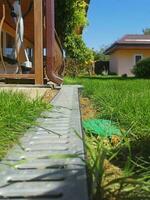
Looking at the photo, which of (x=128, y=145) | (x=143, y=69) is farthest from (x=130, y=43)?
(x=128, y=145)

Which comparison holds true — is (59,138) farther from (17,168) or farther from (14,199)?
(14,199)

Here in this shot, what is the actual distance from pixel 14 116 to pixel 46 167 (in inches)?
63.0

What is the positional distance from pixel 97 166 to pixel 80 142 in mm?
676

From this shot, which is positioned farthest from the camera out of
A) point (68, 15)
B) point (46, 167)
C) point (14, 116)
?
point (68, 15)

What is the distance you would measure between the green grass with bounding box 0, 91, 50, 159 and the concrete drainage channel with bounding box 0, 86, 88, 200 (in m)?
0.09

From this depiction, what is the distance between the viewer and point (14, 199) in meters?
2.00

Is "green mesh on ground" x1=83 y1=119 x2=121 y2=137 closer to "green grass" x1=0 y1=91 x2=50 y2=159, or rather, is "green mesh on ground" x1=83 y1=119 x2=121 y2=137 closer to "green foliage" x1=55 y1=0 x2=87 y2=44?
"green grass" x1=0 y1=91 x2=50 y2=159

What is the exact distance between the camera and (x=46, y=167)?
8.10 ft

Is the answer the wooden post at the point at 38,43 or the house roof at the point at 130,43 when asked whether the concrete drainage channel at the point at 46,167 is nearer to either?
the wooden post at the point at 38,43

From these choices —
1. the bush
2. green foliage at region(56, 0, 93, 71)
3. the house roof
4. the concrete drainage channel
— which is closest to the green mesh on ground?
the concrete drainage channel

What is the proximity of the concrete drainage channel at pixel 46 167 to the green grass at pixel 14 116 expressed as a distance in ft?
0.30

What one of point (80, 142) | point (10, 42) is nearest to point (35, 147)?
point (80, 142)

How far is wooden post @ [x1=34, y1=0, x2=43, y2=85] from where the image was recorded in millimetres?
7297

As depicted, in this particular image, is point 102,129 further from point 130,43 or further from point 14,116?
point 130,43
